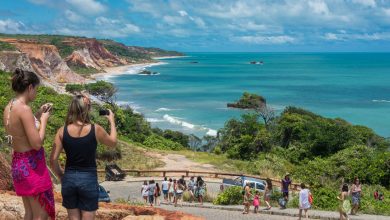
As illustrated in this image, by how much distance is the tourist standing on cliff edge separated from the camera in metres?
3.85

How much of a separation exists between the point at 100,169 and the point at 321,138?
539 inches

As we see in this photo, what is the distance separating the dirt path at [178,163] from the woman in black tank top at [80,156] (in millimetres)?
23174

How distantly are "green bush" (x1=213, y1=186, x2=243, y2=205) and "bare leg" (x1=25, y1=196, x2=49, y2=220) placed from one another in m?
12.8

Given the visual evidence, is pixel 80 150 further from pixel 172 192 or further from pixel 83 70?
pixel 83 70

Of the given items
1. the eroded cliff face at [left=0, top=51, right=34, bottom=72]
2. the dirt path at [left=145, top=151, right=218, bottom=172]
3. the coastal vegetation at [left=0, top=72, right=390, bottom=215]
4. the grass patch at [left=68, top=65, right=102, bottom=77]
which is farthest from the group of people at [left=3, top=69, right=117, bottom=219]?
the grass patch at [left=68, top=65, right=102, bottom=77]

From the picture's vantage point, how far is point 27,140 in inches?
154

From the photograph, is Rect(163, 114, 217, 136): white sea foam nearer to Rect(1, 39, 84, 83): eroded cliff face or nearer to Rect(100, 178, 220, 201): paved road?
Rect(1, 39, 84, 83): eroded cliff face

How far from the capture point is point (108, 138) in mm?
4031

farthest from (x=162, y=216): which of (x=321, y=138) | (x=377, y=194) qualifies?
(x=321, y=138)

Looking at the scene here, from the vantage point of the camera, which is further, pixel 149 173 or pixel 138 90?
pixel 138 90

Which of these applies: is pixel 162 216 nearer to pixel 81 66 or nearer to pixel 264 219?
pixel 264 219

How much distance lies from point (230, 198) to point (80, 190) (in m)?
13.0

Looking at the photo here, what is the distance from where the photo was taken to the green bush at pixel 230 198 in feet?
54.4

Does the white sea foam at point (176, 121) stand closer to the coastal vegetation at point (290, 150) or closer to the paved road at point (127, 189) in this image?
the coastal vegetation at point (290, 150)
